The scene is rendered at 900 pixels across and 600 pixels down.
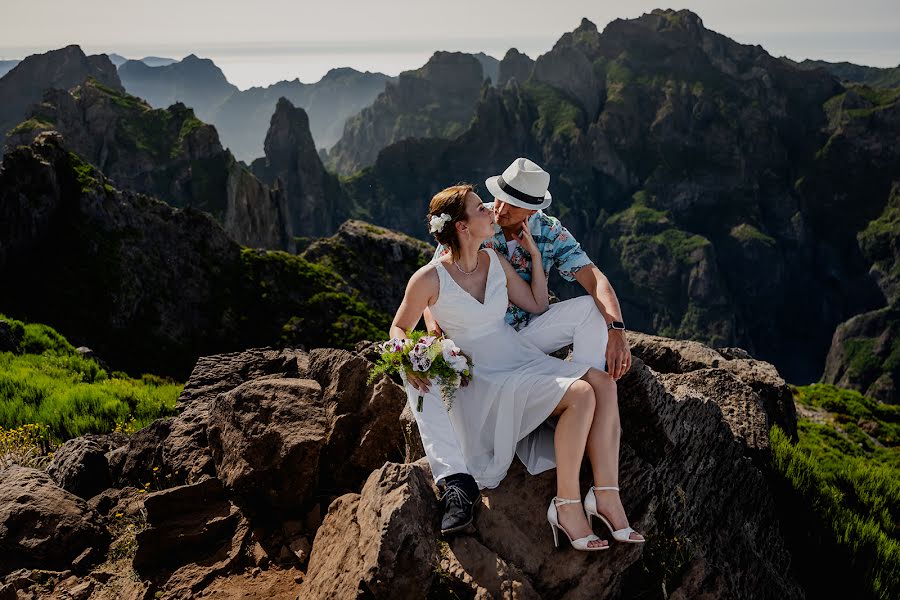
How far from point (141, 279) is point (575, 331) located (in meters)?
26.2

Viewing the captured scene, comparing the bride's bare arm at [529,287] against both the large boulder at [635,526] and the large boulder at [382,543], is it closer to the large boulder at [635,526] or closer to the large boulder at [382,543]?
the large boulder at [635,526]

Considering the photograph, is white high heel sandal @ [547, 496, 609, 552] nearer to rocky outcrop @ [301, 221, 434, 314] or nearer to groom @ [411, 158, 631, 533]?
groom @ [411, 158, 631, 533]

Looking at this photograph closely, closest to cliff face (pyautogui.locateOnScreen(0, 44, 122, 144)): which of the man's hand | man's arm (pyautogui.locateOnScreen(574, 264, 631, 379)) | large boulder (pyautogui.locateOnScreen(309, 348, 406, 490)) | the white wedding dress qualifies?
large boulder (pyautogui.locateOnScreen(309, 348, 406, 490))

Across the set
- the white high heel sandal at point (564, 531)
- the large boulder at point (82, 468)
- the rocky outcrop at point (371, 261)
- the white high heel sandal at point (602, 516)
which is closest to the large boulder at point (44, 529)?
the large boulder at point (82, 468)

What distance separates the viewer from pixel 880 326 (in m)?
138

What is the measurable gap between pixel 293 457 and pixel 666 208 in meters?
205

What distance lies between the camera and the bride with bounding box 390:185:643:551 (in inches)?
212

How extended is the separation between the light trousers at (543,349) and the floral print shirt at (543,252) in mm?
352

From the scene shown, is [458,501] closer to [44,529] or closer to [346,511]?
[346,511]

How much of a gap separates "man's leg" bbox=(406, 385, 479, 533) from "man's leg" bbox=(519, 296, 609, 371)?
1.56 m

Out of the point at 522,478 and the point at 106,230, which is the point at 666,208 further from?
the point at 522,478

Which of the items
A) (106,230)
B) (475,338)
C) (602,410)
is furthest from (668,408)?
(106,230)

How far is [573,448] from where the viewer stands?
5.37 meters

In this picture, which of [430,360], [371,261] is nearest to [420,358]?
[430,360]
